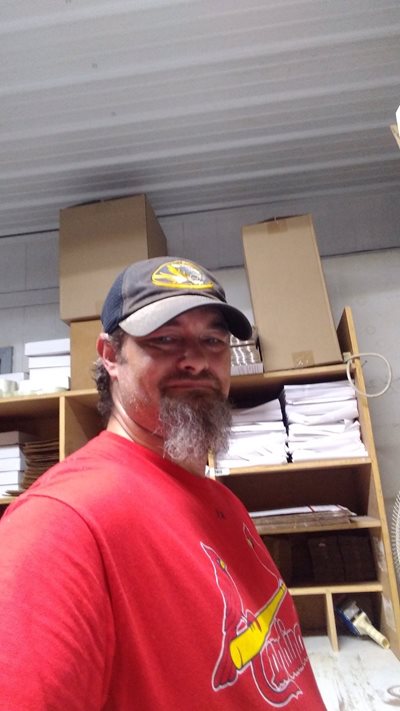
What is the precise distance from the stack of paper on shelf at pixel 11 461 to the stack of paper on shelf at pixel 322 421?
1.07 meters

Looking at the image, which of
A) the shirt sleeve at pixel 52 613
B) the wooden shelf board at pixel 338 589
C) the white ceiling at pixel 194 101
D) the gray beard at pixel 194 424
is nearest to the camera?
the shirt sleeve at pixel 52 613

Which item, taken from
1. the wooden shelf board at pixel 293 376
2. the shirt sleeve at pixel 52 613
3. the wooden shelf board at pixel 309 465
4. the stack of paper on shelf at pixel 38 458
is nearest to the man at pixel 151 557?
the shirt sleeve at pixel 52 613

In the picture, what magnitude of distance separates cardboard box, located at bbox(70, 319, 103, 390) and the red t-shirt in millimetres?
1101

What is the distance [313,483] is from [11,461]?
4.06 ft

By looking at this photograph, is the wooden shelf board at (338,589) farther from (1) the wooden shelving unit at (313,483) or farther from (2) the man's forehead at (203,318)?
(2) the man's forehead at (203,318)

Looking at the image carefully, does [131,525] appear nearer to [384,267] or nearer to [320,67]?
[320,67]

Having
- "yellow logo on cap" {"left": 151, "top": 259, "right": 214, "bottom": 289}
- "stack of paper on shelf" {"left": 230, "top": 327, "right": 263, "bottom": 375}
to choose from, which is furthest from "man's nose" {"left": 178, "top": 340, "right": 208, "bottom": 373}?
"stack of paper on shelf" {"left": 230, "top": 327, "right": 263, "bottom": 375}

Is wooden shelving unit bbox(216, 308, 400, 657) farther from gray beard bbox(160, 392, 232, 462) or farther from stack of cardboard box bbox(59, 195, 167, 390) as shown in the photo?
gray beard bbox(160, 392, 232, 462)

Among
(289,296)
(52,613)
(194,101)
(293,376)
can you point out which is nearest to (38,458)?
(293,376)

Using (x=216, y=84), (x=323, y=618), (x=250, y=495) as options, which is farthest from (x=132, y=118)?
(x=323, y=618)

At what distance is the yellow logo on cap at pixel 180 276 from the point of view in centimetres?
85

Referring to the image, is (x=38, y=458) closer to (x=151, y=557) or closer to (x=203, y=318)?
(x=203, y=318)

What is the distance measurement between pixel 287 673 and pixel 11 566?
0.49 meters

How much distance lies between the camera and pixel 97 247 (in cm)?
192
